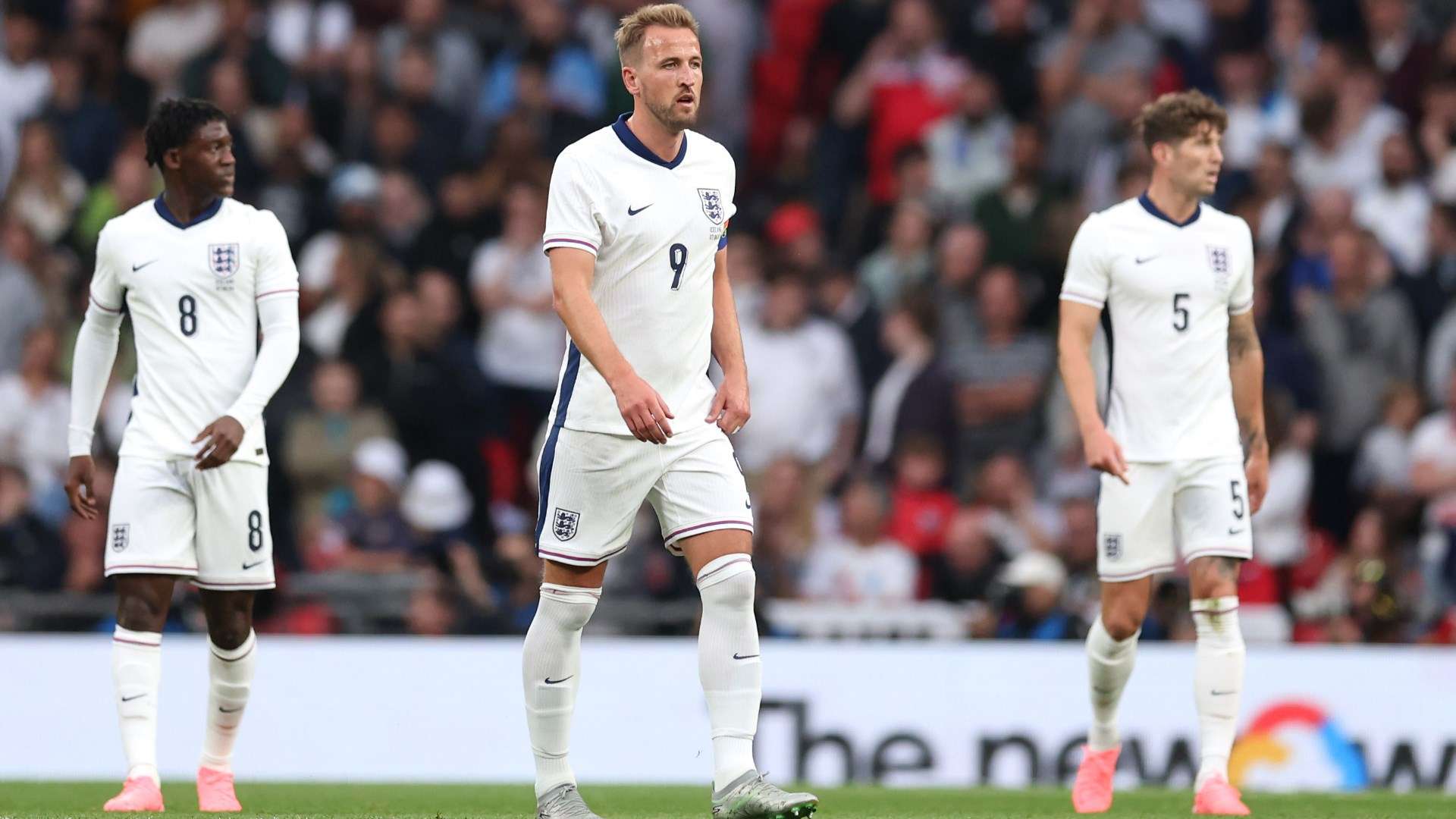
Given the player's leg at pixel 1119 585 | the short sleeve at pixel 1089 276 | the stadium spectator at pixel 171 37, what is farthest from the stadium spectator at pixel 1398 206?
the stadium spectator at pixel 171 37

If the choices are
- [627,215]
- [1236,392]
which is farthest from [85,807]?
[1236,392]

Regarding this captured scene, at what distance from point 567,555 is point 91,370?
107 inches

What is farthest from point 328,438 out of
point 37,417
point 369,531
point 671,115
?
point 671,115

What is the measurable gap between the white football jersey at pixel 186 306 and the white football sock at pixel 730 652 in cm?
240

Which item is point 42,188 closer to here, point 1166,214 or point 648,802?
point 648,802

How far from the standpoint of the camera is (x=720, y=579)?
6.95m

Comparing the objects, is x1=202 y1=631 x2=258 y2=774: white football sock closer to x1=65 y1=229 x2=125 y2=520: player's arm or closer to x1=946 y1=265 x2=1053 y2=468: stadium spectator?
x1=65 y1=229 x2=125 y2=520: player's arm

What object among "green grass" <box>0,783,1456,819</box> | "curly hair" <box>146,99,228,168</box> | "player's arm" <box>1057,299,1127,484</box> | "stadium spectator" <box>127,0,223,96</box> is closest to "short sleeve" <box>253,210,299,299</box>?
"curly hair" <box>146,99,228,168</box>

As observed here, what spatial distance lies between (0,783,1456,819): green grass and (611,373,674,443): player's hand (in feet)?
6.67

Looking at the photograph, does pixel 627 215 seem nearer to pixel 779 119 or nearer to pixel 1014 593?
pixel 1014 593

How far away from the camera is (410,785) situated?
1099 centimetres

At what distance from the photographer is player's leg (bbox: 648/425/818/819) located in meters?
6.89

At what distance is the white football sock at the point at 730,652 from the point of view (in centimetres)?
694

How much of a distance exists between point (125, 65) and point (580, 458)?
10825mm
